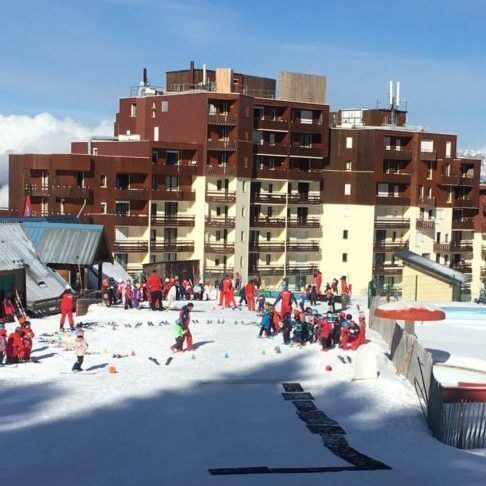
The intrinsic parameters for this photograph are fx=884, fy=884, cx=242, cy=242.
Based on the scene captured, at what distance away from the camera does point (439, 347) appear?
32500 mm

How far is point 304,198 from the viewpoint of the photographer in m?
79.2

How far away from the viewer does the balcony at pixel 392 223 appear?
81125 mm

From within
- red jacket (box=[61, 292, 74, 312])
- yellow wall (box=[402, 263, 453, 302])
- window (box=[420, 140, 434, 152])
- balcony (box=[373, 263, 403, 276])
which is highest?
window (box=[420, 140, 434, 152])

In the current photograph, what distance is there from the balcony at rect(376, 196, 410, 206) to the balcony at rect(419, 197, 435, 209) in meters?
1.38

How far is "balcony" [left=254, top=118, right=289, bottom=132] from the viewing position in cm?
7594

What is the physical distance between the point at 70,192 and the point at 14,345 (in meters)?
44.6

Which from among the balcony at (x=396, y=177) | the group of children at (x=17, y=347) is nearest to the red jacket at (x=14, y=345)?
the group of children at (x=17, y=347)

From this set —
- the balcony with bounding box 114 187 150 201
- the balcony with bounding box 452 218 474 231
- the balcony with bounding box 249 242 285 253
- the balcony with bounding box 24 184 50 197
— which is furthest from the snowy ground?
the balcony with bounding box 452 218 474 231

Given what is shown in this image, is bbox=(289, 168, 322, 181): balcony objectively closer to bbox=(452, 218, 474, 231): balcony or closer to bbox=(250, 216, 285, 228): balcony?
bbox=(250, 216, 285, 228): balcony

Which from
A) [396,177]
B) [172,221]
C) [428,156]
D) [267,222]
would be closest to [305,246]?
[267,222]

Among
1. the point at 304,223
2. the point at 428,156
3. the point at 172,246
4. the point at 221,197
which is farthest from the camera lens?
Answer: the point at 428,156

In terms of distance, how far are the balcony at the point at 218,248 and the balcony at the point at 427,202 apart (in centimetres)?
2044

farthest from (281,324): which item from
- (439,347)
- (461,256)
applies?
(461,256)

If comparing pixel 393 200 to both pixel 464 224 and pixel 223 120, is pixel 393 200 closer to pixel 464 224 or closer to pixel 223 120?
pixel 464 224
